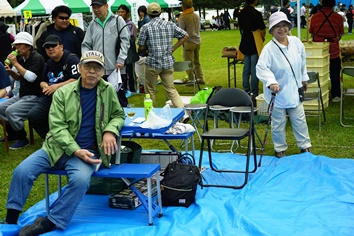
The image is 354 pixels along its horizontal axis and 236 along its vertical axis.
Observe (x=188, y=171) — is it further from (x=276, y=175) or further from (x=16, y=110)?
(x=16, y=110)

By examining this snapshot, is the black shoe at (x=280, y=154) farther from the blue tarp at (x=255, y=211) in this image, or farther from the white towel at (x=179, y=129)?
the white towel at (x=179, y=129)

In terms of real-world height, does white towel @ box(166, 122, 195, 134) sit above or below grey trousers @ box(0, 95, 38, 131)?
above

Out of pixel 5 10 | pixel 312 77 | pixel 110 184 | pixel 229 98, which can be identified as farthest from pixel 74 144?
pixel 5 10

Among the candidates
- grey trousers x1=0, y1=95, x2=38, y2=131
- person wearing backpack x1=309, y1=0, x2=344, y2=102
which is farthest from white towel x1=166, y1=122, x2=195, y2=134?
person wearing backpack x1=309, y1=0, x2=344, y2=102

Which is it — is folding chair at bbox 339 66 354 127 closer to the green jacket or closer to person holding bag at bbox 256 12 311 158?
person holding bag at bbox 256 12 311 158

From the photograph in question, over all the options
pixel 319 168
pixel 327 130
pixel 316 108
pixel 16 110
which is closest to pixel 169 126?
pixel 319 168

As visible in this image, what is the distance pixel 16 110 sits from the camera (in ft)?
25.1

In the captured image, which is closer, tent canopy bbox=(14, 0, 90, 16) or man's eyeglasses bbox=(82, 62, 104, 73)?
man's eyeglasses bbox=(82, 62, 104, 73)

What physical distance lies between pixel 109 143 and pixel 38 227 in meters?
0.87

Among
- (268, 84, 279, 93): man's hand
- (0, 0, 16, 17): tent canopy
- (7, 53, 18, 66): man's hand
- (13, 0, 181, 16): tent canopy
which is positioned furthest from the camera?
(0, 0, 16, 17): tent canopy

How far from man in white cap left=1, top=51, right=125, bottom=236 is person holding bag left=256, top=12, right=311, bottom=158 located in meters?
2.00

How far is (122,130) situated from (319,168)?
2.19m

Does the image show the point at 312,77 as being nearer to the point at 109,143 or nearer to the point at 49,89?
the point at 49,89

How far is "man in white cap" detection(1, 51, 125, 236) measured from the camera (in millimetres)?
4875
